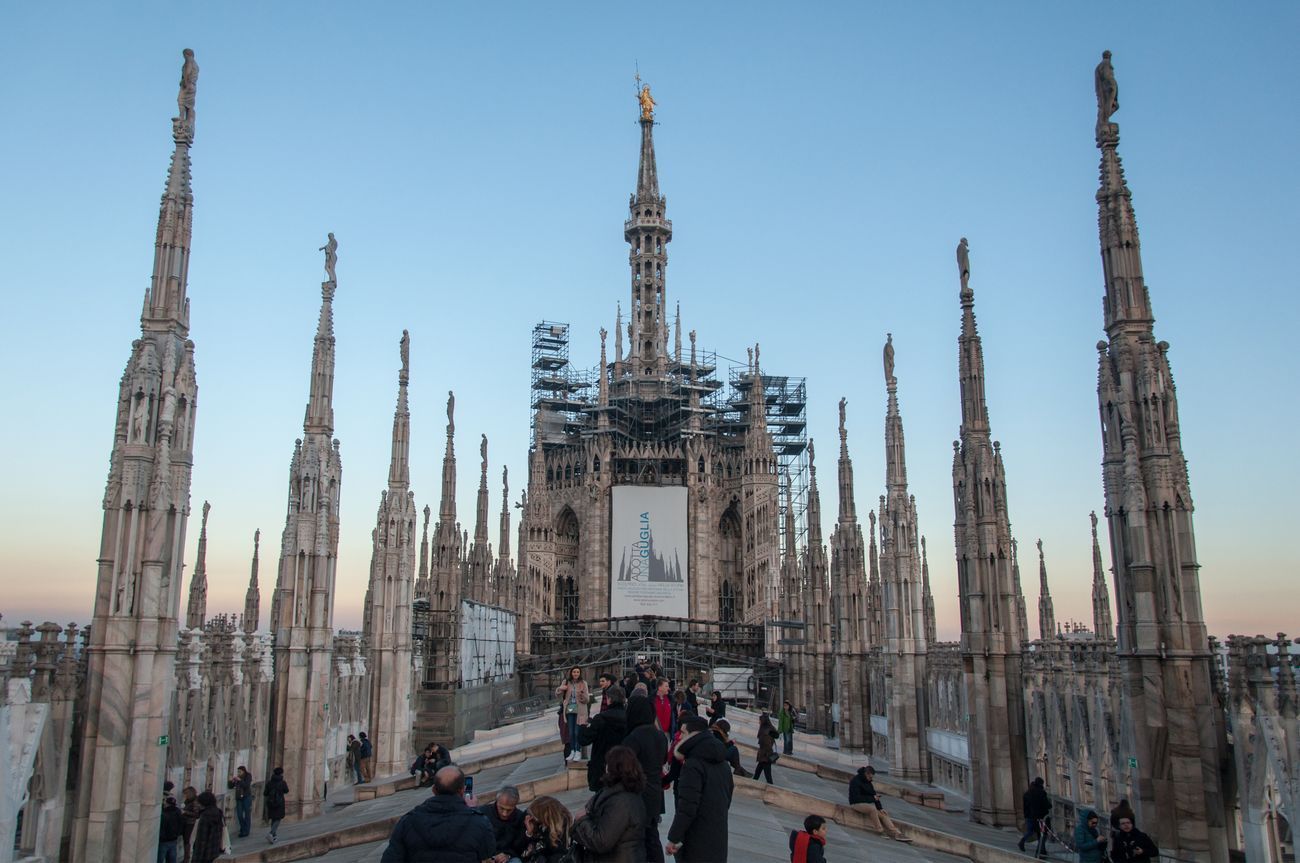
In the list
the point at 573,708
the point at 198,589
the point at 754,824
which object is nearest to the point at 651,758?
the point at 754,824

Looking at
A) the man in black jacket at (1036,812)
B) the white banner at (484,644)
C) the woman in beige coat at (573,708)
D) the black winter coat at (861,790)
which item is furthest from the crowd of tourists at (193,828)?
the white banner at (484,644)

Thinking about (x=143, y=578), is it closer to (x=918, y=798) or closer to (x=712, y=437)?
(x=918, y=798)

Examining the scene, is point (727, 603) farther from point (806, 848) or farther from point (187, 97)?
point (806, 848)

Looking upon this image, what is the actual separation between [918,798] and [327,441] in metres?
16.0

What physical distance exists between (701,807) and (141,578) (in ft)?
30.6

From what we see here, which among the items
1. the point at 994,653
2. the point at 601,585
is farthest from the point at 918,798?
the point at 601,585

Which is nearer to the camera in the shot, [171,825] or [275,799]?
[171,825]

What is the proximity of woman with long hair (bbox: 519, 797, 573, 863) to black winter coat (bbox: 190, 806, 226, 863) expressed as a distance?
9200 millimetres

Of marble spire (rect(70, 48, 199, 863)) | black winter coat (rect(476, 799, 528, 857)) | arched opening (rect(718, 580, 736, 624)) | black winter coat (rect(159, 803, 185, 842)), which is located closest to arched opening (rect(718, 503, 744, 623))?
arched opening (rect(718, 580, 736, 624))

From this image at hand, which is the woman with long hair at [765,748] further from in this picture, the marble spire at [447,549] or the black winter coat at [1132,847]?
the marble spire at [447,549]

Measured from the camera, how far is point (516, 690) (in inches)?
2012

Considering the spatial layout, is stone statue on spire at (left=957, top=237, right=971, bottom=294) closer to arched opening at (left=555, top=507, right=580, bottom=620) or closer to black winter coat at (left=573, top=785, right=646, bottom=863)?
black winter coat at (left=573, top=785, right=646, bottom=863)

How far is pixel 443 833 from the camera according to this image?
19.6 ft

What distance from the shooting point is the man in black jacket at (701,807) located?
24.3 ft
